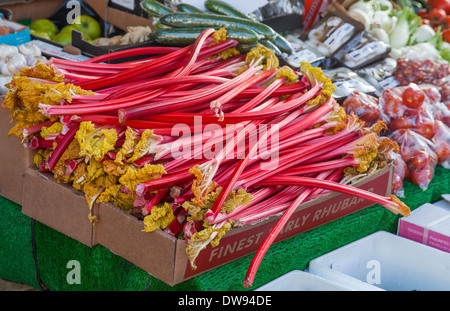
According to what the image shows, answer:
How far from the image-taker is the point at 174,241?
153 cm

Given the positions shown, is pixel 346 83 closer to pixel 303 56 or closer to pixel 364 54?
pixel 303 56

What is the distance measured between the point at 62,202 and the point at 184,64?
80 centimetres

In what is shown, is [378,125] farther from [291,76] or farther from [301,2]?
[301,2]

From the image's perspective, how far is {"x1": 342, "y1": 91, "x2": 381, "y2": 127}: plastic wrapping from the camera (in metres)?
2.55

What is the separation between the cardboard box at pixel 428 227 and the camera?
2168 mm

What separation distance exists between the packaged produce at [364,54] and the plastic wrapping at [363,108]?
76 centimetres

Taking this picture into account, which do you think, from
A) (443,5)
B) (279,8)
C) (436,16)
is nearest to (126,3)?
(279,8)

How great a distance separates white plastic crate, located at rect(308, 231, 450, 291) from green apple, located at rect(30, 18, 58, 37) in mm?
2519

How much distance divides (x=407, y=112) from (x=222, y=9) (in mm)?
1204

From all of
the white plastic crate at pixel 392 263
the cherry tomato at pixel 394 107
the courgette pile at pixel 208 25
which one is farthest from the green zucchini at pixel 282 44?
the white plastic crate at pixel 392 263

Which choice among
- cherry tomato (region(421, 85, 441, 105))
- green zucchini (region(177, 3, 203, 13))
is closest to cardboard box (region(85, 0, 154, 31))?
green zucchini (region(177, 3, 203, 13))

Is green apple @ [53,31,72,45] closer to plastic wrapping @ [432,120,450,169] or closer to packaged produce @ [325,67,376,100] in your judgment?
packaged produce @ [325,67,376,100]

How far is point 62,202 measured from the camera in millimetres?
1852

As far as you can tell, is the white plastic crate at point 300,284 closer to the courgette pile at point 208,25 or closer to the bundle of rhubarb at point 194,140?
the bundle of rhubarb at point 194,140
